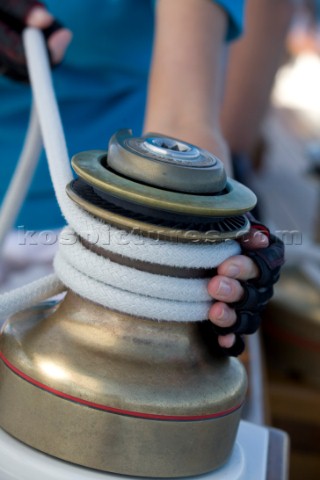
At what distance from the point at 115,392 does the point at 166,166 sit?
187 millimetres

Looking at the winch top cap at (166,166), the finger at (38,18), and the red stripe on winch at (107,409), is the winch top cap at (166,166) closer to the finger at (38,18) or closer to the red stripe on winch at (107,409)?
the red stripe on winch at (107,409)

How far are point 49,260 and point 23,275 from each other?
121mm

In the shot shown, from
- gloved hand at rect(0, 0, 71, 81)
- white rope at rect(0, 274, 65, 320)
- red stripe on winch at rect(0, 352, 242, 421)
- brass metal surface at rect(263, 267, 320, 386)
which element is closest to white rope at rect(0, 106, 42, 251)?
gloved hand at rect(0, 0, 71, 81)

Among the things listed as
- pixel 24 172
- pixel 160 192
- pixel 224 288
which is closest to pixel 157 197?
pixel 160 192

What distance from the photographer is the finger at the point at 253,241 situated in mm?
692

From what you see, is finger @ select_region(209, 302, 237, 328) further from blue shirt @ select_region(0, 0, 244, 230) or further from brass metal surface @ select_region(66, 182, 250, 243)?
blue shirt @ select_region(0, 0, 244, 230)

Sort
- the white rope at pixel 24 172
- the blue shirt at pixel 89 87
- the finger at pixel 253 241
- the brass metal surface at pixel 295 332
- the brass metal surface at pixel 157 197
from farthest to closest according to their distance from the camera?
the brass metal surface at pixel 295 332 < the blue shirt at pixel 89 87 < the white rope at pixel 24 172 < the finger at pixel 253 241 < the brass metal surface at pixel 157 197

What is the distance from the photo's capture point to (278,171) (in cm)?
432

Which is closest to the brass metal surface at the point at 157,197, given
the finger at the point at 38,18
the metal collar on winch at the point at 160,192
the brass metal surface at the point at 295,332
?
the metal collar on winch at the point at 160,192

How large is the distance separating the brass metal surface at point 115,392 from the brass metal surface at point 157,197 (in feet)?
0.38

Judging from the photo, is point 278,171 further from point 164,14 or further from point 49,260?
point 164,14

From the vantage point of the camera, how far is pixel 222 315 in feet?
2.15

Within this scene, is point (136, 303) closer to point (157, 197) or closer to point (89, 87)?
point (157, 197)

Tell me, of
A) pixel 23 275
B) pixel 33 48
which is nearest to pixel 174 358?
pixel 33 48
